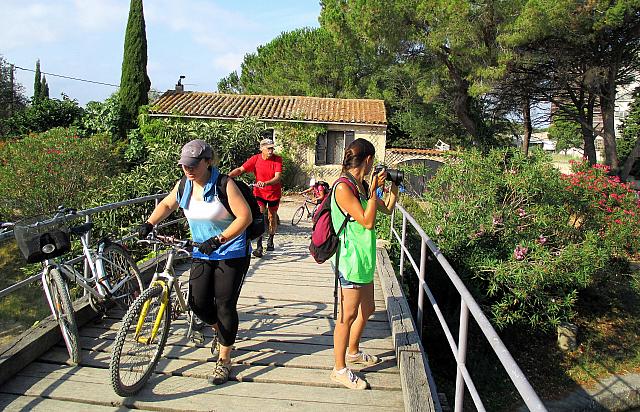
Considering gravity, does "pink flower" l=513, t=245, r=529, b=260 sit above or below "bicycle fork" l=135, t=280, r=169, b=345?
below

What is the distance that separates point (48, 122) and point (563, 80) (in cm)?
2077

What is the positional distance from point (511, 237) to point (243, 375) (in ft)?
15.8

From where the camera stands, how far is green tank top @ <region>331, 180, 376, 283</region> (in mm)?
3156

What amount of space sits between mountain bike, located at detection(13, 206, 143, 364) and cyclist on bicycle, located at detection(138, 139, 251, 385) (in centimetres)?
64

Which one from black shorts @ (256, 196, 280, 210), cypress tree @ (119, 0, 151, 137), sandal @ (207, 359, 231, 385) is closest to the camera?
sandal @ (207, 359, 231, 385)

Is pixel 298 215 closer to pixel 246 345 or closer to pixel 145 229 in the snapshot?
pixel 246 345

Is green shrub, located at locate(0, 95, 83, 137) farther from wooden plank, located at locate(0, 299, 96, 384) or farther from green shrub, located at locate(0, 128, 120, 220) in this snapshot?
wooden plank, located at locate(0, 299, 96, 384)

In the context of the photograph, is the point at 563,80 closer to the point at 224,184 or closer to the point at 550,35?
the point at 550,35

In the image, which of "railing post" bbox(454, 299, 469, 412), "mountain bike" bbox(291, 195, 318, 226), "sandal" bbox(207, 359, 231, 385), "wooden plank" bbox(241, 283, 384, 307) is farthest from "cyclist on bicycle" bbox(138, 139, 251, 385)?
"mountain bike" bbox(291, 195, 318, 226)

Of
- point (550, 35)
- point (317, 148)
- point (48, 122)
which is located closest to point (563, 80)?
point (550, 35)

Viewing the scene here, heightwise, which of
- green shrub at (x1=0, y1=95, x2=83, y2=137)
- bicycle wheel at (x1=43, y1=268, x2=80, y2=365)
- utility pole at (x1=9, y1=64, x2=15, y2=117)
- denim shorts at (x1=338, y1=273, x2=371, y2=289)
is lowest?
bicycle wheel at (x1=43, y1=268, x2=80, y2=365)

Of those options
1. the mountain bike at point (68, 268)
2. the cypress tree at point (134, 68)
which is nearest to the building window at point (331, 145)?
the cypress tree at point (134, 68)

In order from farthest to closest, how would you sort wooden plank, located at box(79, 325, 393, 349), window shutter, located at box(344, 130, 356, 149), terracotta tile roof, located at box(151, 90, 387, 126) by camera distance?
1. window shutter, located at box(344, 130, 356, 149)
2. terracotta tile roof, located at box(151, 90, 387, 126)
3. wooden plank, located at box(79, 325, 393, 349)

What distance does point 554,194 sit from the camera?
7656mm
